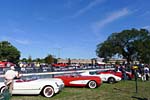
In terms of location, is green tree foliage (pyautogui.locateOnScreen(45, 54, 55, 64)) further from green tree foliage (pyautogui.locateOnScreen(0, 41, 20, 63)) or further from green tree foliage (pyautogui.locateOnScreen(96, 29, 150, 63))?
green tree foliage (pyautogui.locateOnScreen(96, 29, 150, 63))

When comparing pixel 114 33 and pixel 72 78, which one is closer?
pixel 72 78

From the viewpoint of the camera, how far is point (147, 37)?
9344 centimetres

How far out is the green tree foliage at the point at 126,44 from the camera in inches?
3610

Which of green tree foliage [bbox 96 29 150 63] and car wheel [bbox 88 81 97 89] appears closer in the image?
car wheel [bbox 88 81 97 89]

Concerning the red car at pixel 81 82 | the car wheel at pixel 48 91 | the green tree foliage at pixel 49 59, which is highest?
the green tree foliage at pixel 49 59

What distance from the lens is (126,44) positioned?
3720 inches

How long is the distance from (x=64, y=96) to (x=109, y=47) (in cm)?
7928

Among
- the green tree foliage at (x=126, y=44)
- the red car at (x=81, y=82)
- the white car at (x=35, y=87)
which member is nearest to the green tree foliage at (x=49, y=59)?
the green tree foliage at (x=126, y=44)

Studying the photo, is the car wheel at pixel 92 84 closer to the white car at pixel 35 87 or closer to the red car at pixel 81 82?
the red car at pixel 81 82

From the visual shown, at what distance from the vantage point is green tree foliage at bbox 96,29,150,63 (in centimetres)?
9169

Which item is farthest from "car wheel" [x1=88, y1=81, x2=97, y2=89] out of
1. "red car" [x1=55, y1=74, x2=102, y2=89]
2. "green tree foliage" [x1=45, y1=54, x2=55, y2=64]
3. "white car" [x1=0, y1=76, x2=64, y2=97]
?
"green tree foliage" [x1=45, y1=54, x2=55, y2=64]

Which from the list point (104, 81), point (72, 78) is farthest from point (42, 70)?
point (72, 78)

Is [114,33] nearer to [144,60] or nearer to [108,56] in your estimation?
[108,56]

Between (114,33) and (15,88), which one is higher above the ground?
(114,33)
